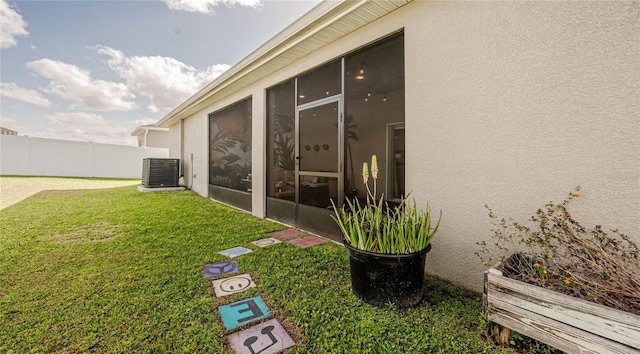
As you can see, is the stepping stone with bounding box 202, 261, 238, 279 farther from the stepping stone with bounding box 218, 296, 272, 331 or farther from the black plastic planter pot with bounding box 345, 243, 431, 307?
the black plastic planter pot with bounding box 345, 243, 431, 307

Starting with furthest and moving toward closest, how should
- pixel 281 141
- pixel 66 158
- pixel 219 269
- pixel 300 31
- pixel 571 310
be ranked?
pixel 66 158 → pixel 281 141 → pixel 300 31 → pixel 219 269 → pixel 571 310

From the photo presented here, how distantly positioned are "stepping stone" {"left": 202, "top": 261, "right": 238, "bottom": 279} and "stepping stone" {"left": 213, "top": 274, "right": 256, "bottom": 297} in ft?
0.47

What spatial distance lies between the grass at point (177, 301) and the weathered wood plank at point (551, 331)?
0.66ft

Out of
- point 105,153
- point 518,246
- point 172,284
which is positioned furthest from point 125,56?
point 518,246

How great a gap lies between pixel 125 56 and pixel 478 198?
49.2 feet

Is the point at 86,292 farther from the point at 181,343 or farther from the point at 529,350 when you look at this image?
the point at 529,350

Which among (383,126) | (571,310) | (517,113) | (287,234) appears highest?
(383,126)

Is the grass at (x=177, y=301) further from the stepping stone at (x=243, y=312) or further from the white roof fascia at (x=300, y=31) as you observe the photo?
the white roof fascia at (x=300, y=31)

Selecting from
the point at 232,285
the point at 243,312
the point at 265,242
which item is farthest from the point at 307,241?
the point at 243,312

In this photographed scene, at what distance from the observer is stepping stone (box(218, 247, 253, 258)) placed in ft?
9.52

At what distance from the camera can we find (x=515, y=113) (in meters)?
1.82

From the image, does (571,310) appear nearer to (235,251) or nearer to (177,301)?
(177,301)

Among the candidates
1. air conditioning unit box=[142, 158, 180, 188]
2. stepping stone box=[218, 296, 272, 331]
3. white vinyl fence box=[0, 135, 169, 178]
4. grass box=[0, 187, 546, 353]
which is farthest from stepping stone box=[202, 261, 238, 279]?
white vinyl fence box=[0, 135, 169, 178]

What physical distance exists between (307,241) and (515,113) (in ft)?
8.88
